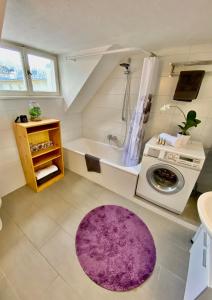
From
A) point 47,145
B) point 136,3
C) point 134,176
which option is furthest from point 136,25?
point 47,145

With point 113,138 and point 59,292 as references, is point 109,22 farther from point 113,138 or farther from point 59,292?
point 59,292

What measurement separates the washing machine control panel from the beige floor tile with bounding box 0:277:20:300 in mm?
1802

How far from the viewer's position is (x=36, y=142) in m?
2.05

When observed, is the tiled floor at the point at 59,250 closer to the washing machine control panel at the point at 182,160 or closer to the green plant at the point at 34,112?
the washing machine control panel at the point at 182,160

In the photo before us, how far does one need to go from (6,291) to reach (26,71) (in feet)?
7.84

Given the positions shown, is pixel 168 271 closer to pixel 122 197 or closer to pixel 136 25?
pixel 122 197

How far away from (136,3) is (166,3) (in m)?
0.19

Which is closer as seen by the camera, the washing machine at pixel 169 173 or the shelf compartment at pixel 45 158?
the washing machine at pixel 169 173

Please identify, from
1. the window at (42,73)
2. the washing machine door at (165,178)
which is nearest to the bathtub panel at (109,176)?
the washing machine door at (165,178)

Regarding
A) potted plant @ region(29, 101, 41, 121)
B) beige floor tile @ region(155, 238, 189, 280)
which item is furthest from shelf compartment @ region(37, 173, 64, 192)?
beige floor tile @ region(155, 238, 189, 280)

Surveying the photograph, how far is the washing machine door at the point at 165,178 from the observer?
156cm

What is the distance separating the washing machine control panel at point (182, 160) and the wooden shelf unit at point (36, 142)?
1.62m

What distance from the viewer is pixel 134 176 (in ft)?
5.97

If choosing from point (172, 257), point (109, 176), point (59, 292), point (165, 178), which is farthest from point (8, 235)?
point (165, 178)
